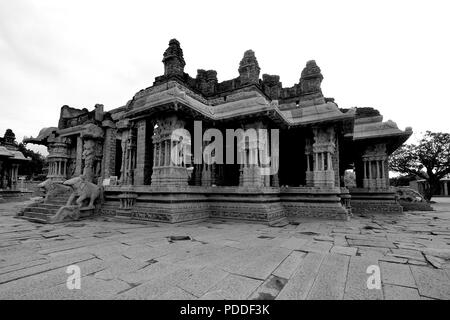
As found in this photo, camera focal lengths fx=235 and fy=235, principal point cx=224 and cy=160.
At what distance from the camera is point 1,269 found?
11.1ft

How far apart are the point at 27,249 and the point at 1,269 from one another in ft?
4.53

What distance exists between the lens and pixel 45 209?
31.6 feet

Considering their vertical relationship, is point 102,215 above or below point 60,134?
below

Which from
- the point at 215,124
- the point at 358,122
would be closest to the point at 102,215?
the point at 215,124

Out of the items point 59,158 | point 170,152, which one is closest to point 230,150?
point 170,152

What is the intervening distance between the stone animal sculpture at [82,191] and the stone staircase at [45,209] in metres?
0.51

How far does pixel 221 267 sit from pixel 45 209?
9511 mm

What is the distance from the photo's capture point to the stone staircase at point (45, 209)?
9.02 metres

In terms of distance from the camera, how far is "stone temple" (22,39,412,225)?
30.2 feet

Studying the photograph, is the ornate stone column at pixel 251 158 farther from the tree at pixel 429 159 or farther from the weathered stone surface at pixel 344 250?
the tree at pixel 429 159

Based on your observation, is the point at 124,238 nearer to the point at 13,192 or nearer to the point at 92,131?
the point at 92,131

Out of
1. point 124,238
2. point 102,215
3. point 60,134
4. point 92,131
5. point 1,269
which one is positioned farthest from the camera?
point 60,134

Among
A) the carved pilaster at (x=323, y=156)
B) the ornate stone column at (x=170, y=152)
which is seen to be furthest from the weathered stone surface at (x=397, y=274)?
the carved pilaster at (x=323, y=156)

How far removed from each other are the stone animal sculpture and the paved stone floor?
4.23 meters
